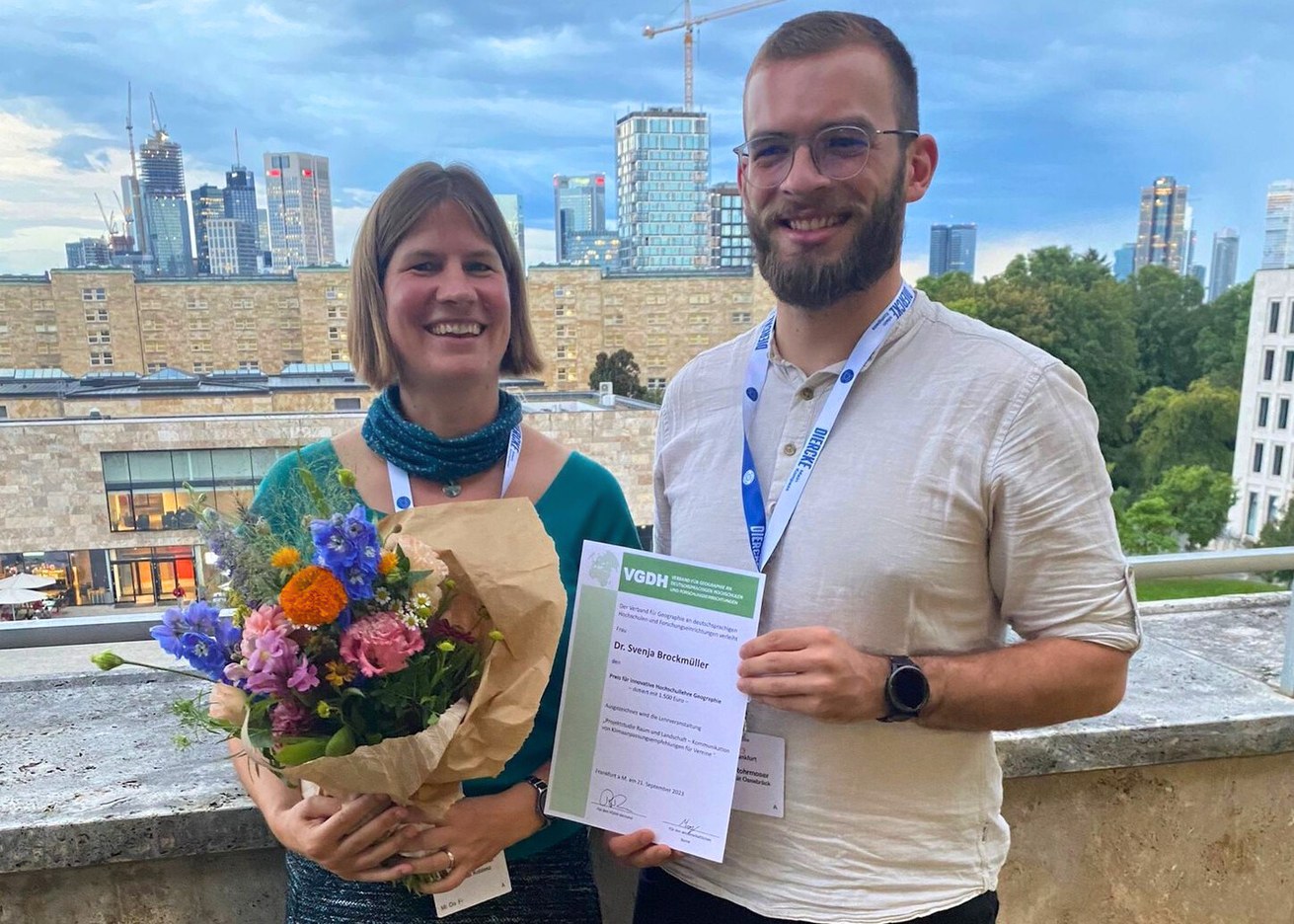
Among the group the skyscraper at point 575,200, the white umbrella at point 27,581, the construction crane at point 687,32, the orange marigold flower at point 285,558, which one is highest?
the construction crane at point 687,32

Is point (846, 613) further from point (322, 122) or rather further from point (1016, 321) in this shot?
point (322, 122)

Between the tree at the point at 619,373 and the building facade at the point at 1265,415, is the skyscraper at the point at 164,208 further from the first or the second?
the building facade at the point at 1265,415

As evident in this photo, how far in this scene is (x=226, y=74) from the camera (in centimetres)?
5850

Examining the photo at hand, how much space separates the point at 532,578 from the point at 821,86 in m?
0.72

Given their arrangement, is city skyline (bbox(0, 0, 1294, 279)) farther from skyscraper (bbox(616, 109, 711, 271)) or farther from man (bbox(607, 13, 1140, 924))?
man (bbox(607, 13, 1140, 924))

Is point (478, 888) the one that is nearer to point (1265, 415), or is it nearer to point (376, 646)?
point (376, 646)

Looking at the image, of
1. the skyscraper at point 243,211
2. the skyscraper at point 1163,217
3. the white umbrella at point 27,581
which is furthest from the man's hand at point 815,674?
the skyscraper at point 1163,217

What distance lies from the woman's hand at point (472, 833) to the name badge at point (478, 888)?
23 millimetres

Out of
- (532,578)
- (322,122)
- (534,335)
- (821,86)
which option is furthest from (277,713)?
(322,122)

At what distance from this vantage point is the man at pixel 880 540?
3.08 ft

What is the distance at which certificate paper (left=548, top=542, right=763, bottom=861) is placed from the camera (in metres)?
0.97

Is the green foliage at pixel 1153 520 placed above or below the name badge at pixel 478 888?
below

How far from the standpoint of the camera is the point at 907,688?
0.93 meters

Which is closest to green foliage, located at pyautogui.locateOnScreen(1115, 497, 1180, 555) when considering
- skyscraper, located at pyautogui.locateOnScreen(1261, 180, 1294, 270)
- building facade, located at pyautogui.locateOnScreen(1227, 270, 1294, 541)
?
building facade, located at pyautogui.locateOnScreen(1227, 270, 1294, 541)
